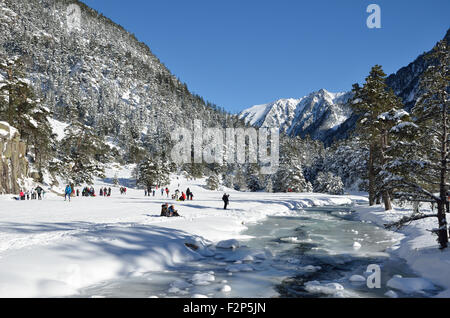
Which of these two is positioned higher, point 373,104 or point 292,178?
point 373,104

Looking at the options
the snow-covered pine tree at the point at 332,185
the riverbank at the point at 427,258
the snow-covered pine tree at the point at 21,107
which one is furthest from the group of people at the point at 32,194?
the snow-covered pine tree at the point at 332,185

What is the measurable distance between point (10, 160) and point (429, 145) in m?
38.4

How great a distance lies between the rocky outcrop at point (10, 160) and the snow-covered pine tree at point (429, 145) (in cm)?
3623

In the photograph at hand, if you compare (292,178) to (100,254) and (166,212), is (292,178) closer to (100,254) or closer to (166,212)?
(166,212)

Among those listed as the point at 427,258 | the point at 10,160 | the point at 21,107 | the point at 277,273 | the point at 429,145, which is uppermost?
the point at 21,107

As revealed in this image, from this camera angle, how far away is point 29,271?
25.1ft

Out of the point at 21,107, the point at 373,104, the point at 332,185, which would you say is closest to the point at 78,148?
the point at 21,107

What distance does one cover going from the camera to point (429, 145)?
1120cm

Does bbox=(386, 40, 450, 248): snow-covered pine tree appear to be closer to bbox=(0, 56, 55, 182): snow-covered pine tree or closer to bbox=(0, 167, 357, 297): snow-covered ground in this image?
bbox=(0, 167, 357, 297): snow-covered ground

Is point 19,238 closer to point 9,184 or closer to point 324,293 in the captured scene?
point 324,293

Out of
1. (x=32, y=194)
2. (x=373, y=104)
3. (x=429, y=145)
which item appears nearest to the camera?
(x=429, y=145)

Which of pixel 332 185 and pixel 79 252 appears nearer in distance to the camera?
pixel 79 252
